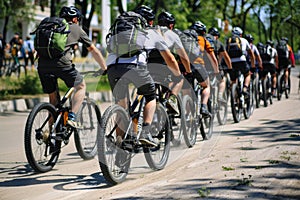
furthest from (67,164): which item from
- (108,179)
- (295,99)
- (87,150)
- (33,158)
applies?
(295,99)

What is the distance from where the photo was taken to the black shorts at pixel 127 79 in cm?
653

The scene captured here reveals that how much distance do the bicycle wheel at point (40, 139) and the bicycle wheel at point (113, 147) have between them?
100cm

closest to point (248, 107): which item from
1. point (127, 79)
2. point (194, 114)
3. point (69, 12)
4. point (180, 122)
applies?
point (194, 114)

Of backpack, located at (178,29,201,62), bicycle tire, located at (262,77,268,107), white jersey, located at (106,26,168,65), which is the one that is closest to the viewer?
white jersey, located at (106,26,168,65)

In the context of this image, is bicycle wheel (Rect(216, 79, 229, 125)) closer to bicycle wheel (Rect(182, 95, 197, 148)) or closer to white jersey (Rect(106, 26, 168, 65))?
bicycle wheel (Rect(182, 95, 197, 148))

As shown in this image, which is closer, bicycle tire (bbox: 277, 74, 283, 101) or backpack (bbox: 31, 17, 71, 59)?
backpack (bbox: 31, 17, 71, 59)

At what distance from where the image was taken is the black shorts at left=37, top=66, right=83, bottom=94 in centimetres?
712

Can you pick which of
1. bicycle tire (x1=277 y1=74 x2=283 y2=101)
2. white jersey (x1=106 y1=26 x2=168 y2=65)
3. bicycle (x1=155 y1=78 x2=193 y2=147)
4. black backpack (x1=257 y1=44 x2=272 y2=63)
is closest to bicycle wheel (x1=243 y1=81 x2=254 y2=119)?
black backpack (x1=257 y1=44 x2=272 y2=63)

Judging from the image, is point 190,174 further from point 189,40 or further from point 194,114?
point 189,40

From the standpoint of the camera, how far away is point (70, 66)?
7.19m

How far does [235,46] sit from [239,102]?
1.21 meters

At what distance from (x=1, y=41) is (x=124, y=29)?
1400 centimetres

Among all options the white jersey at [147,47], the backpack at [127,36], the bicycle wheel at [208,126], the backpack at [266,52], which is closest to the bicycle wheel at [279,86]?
the backpack at [266,52]

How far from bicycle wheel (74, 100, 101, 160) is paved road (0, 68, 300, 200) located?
17cm
